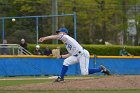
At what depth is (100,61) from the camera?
28.6m

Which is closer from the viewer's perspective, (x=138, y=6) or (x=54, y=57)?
(x=54, y=57)

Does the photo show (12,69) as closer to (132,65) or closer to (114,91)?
(132,65)

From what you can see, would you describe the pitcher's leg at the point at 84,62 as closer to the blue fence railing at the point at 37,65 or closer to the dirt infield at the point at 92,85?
the dirt infield at the point at 92,85

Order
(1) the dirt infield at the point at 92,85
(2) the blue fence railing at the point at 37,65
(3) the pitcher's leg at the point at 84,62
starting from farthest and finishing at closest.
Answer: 1. (2) the blue fence railing at the point at 37,65
2. (3) the pitcher's leg at the point at 84,62
3. (1) the dirt infield at the point at 92,85

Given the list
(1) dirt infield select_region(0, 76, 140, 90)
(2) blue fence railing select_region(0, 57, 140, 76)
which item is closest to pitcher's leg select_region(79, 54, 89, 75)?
(1) dirt infield select_region(0, 76, 140, 90)

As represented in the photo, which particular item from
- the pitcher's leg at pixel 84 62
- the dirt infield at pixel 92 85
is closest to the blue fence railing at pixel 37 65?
the pitcher's leg at pixel 84 62

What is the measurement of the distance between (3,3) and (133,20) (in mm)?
13625

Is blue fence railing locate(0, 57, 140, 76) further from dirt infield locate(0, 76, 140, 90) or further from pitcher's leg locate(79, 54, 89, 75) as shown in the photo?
dirt infield locate(0, 76, 140, 90)

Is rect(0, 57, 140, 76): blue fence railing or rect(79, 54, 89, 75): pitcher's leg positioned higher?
rect(79, 54, 89, 75): pitcher's leg

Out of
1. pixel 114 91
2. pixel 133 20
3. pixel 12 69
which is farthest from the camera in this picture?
pixel 133 20

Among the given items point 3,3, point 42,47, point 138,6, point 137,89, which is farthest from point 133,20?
point 137,89

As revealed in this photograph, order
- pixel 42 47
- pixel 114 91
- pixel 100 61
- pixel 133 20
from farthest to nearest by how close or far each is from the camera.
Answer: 1. pixel 133 20
2. pixel 42 47
3. pixel 100 61
4. pixel 114 91

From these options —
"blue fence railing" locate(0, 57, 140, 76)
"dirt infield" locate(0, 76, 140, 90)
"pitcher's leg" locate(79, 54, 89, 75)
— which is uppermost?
"pitcher's leg" locate(79, 54, 89, 75)

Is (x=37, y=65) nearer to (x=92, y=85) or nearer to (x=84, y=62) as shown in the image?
(x=84, y=62)
